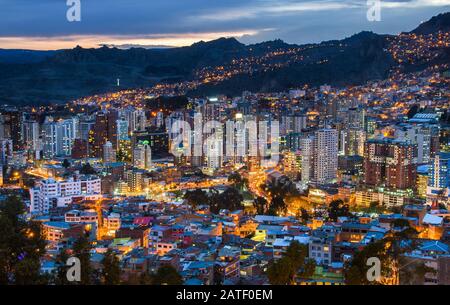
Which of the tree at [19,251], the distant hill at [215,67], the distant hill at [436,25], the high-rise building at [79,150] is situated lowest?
the high-rise building at [79,150]

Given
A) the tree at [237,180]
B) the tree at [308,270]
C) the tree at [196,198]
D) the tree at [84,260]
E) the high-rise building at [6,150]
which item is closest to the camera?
the tree at [84,260]

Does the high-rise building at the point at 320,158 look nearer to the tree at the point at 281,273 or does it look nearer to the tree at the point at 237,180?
the tree at the point at 237,180

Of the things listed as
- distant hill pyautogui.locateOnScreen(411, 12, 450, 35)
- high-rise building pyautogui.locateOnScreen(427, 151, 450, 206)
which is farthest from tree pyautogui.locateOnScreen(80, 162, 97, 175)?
distant hill pyautogui.locateOnScreen(411, 12, 450, 35)

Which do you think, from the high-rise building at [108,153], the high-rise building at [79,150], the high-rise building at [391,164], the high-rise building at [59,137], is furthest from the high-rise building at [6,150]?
the high-rise building at [391,164]

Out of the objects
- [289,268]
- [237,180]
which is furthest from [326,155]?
[289,268]

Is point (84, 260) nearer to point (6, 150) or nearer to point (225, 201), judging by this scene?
point (225, 201)

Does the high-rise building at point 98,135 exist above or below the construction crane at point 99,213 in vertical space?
above

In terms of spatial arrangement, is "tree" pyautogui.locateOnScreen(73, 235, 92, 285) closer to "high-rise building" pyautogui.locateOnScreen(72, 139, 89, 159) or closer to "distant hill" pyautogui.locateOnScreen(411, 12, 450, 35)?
"high-rise building" pyautogui.locateOnScreen(72, 139, 89, 159)
